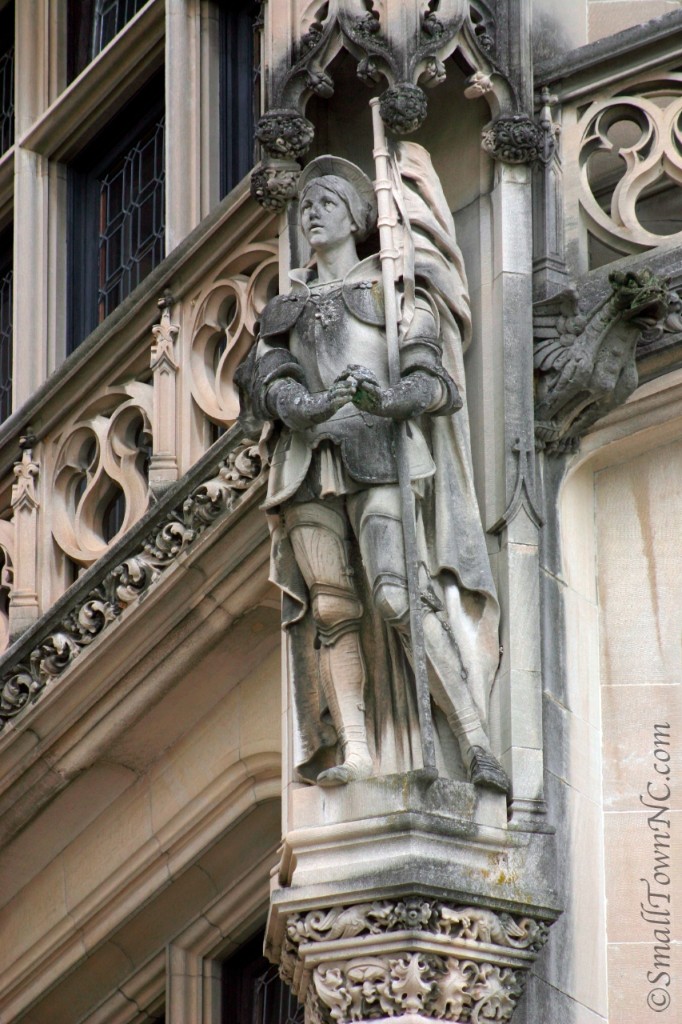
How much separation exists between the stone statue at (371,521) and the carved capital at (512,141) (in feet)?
1.36

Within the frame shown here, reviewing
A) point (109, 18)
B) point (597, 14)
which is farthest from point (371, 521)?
point (109, 18)

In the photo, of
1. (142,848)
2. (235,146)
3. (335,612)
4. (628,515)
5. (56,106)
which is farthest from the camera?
(56,106)

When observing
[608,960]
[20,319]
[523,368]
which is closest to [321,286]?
[523,368]

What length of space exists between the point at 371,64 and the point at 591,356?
3.72 feet

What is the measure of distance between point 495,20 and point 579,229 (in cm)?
71

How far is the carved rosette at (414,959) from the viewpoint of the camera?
8977 millimetres

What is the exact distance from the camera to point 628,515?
1005cm

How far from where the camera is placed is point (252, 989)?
11.3m

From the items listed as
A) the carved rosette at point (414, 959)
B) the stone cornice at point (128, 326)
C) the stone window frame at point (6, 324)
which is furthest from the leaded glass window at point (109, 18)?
the carved rosette at point (414, 959)

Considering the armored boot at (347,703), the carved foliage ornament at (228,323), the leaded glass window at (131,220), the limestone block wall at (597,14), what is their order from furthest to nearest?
the leaded glass window at (131,220), the carved foliage ornament at (228,323), the limestone block wall at (597,14), the armored boot at (347,703)

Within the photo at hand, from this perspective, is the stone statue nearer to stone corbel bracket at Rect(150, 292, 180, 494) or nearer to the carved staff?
the carved staff

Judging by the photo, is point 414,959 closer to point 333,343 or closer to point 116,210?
point 333,343

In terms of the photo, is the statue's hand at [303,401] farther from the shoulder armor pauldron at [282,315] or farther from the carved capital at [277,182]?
the carved capital at [277,182]

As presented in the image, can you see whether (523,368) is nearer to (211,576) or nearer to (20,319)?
(211,576)
